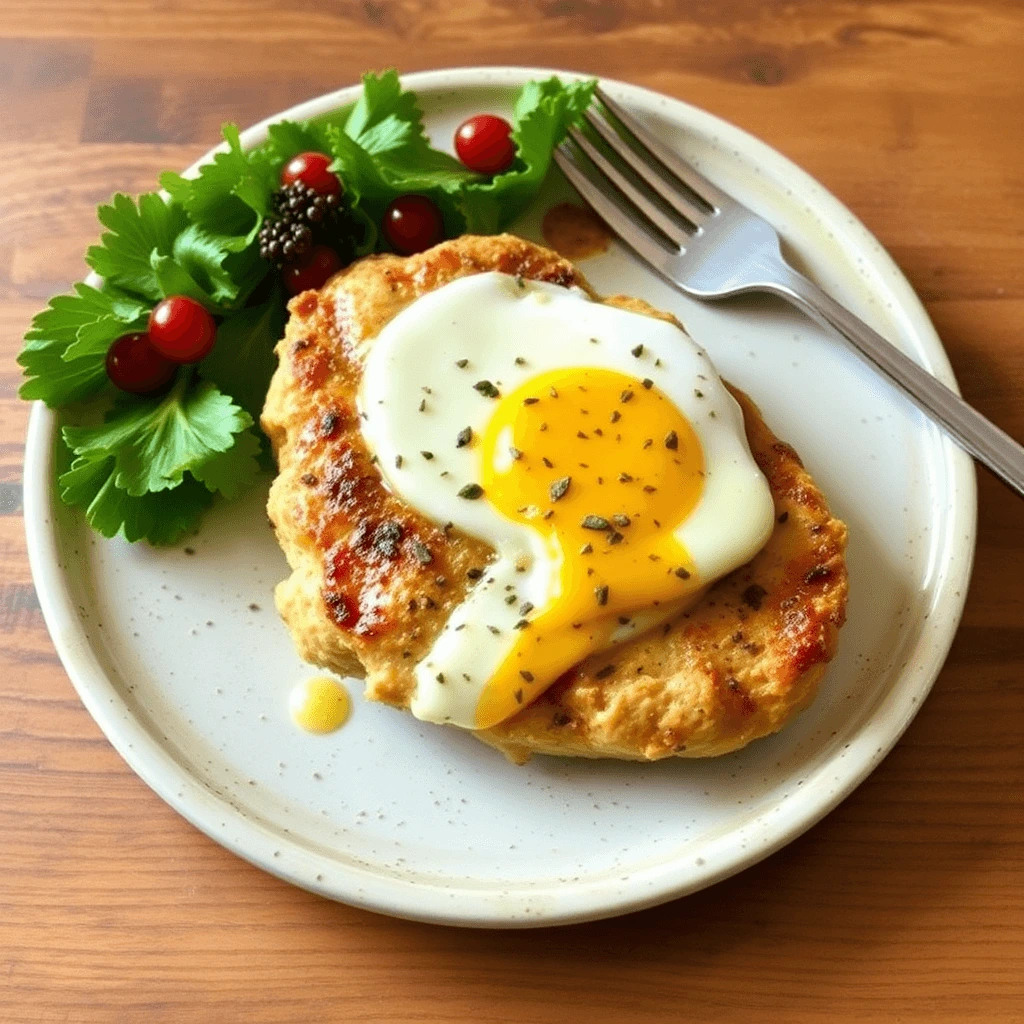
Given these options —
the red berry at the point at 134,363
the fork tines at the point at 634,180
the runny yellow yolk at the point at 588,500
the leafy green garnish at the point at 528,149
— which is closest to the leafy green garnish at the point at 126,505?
the red berry at the point at 134,363

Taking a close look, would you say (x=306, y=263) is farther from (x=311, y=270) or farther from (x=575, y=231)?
(x=575, y=231)

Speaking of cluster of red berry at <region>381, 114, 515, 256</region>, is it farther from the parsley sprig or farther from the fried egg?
the fried egg

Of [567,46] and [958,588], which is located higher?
[567,46]

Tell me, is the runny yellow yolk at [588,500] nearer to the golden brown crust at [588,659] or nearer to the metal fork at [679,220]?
the golden brown crust at [588,659]

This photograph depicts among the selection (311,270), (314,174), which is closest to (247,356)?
(311,270)

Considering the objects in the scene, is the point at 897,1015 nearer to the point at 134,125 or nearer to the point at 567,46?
the point at 567,46

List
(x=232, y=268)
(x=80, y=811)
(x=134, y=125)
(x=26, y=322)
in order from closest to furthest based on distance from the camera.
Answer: (x=80, y=811), (x=232, y=268), (x=26, y=322), (x=134, y=125)

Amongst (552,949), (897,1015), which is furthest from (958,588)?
(552,949)
